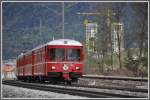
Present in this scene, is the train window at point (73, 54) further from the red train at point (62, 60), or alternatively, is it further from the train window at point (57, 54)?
the train window at point (57, 54)

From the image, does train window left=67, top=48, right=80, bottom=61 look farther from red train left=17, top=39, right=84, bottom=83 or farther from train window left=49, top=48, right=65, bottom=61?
train window left=49, top=48, right=65, bottom=61

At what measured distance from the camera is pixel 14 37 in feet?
86.4

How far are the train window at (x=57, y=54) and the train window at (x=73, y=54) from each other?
9.9 inches

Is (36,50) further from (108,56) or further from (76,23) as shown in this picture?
(76,23)

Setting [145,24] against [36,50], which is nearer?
[145,24]

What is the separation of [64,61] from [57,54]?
586 millimetres

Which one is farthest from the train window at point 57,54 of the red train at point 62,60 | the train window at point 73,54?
the train window at point 73,54

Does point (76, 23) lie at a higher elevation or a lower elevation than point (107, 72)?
higher

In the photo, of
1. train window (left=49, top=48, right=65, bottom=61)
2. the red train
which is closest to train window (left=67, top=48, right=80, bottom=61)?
the red train

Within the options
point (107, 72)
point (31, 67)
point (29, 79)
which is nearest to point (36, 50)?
point (31, 67)

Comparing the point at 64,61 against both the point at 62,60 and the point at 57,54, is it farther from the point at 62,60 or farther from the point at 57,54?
the point at 57,54

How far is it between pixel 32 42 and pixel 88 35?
3340 mm

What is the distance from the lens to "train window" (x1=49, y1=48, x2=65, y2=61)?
21.1m

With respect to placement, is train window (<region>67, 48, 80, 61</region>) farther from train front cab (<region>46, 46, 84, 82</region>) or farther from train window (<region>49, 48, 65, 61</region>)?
train window (<region>49, 48, 65, 61</region>)
